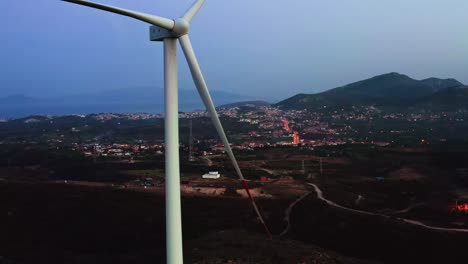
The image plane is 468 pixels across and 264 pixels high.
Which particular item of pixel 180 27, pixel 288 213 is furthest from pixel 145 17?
pixel 288 213

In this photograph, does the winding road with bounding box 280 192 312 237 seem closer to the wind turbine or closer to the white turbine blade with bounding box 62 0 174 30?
the wind turbine

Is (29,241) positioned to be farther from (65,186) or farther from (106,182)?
(106,182)

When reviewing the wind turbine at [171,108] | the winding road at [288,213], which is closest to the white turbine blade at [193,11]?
the wind turbine at [171,108]

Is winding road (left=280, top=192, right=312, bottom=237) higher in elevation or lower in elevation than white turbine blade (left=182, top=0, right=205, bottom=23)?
lower

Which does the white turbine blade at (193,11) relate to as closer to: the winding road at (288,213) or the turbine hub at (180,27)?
the turbine hub at (180,27)

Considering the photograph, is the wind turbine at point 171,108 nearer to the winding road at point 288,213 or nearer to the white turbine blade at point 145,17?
the white turbine blade at point 145,17

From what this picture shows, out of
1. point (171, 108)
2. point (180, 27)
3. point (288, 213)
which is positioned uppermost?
point (180, 27)

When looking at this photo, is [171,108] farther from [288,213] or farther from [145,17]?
[288,213]

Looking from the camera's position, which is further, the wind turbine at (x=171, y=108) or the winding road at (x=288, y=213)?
the winding road at (x=288, y=213)

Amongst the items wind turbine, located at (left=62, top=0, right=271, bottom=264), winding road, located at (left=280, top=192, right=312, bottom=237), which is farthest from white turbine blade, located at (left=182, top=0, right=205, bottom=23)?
winding road, located at (left=280, top=192, right=312, bottom=237)

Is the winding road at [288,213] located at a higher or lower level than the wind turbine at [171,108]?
lower

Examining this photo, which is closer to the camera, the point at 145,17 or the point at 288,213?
the point at 145,17
